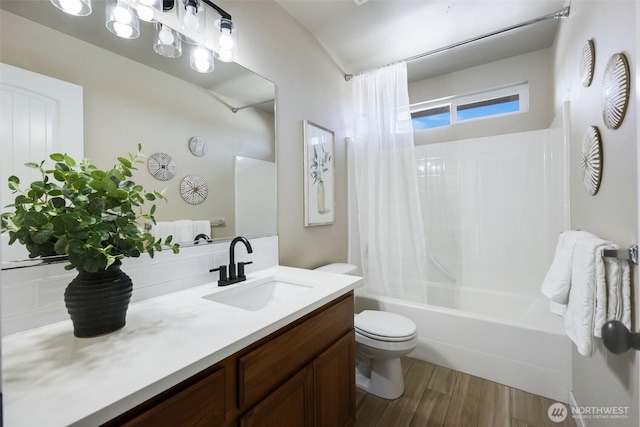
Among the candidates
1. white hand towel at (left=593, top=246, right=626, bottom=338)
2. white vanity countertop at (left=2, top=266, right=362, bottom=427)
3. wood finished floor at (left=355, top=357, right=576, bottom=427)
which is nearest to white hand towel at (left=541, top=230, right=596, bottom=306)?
white hand towel at (left=593, top=246, right=626, bottom=338)

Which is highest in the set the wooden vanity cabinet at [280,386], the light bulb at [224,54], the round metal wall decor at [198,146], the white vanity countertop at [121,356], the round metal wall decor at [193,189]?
the light bulb at [224,54]

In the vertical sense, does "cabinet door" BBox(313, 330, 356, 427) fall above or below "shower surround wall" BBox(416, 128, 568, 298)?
below

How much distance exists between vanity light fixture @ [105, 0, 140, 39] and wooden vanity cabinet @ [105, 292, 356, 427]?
1.30m

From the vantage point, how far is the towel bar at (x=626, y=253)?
2.85 feet

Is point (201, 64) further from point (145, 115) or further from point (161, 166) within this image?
point (161, 166)

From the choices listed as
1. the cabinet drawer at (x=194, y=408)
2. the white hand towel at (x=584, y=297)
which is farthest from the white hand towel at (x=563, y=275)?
the cabinet drawer at (x=194, y=408)

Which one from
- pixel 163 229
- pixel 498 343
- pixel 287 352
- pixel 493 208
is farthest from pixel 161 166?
pixel 493 208

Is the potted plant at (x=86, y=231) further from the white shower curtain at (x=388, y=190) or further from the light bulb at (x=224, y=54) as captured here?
the white shower curtain at (x=388, y=190)

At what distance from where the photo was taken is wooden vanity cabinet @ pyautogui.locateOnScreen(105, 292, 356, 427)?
720 millimetres

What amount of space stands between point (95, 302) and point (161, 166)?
0.64 m

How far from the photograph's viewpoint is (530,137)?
2.41m

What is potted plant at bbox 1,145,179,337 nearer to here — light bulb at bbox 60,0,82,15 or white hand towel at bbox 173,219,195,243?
white hand towel at bbox 173,219,195,243

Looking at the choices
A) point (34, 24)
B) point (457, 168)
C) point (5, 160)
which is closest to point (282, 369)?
point (5, 160)

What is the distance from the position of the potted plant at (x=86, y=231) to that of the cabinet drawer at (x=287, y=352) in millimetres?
436
